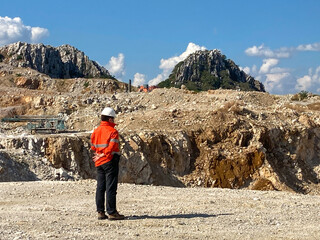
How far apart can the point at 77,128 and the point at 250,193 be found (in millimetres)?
19052

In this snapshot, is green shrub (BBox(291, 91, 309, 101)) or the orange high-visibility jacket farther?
green shrub (BBox(291, 91, 309, 101))

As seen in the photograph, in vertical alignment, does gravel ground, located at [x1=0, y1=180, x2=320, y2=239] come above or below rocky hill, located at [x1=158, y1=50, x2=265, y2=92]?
below

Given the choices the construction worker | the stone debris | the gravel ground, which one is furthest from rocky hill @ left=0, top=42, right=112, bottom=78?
the construction worker

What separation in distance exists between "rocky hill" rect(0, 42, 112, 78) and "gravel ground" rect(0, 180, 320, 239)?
57.3 m

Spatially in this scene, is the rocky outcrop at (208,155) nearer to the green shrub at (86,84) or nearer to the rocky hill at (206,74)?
the green shrub at (86,84)

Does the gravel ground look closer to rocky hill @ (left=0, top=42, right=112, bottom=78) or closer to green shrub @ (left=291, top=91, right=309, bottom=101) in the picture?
green shrub @ (left=291, top=91, right=309, bottom=101)

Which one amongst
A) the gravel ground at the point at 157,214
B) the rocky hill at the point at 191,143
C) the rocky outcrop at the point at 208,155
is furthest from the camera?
the rocky hill at the point at 191,143

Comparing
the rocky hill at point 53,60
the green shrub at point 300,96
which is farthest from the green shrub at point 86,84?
the green shrub at point 300,96

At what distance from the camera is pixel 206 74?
8206 cm

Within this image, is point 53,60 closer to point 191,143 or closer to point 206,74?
point 206,74

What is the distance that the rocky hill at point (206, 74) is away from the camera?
81.4 meters

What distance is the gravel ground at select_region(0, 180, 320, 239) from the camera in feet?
22.6

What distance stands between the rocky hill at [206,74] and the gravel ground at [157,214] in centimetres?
6907

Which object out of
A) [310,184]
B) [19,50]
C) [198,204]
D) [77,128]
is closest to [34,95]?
[77,128]
